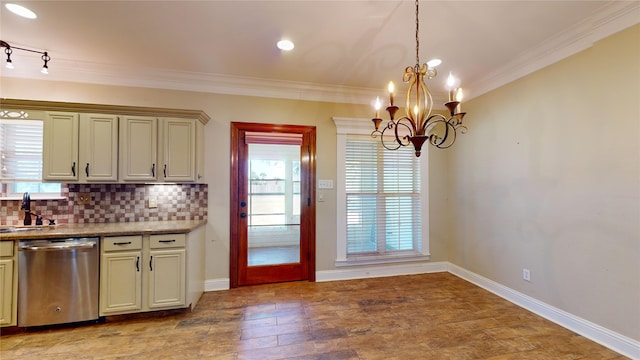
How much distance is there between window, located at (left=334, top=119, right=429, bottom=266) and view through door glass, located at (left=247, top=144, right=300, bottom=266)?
0.65 meters

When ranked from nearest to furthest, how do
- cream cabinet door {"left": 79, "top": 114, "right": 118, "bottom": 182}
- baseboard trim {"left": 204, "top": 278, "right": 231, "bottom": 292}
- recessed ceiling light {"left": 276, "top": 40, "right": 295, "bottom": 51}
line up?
recessed ceiling light {"left": 276, "top": 40, "right": 295, "bottom": 51}, cream cabinet door {"left": 79, "top": 114, "right": 118, "bottom": 182}, baseboard trim {"left": 204, "top": 278, "right": 231, "bottom": 292}

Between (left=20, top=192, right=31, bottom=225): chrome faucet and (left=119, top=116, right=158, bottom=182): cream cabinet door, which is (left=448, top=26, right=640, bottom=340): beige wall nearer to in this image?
(left=119, top=116, right=158, bottom=182): cream cabinet door

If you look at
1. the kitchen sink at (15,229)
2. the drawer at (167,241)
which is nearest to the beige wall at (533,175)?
the drawer at (167,241)

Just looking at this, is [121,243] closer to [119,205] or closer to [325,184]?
[119,205]

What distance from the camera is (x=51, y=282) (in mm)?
2395

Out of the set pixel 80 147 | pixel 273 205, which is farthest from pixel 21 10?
pixel 273 205

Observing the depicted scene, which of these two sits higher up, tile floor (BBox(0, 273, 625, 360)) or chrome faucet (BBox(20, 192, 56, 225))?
chrome faucet (BBox(20, 192, 56, 225))

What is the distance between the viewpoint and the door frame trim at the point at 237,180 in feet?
11.1

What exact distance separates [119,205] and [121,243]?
75 cm

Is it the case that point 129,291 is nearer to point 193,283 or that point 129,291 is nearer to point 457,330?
point 193,283

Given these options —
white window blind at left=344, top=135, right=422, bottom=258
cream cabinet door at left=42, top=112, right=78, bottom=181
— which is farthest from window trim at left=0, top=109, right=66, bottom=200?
white window blind at left=344, top=135, right=422, bottom=258

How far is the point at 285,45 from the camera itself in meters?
2.59

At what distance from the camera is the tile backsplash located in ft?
9.38

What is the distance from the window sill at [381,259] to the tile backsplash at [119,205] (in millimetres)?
2037
